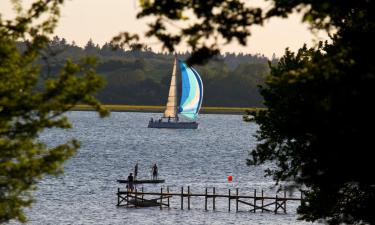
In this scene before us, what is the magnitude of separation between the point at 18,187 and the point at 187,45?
6.25 m

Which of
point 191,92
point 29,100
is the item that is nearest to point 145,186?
point 29,100

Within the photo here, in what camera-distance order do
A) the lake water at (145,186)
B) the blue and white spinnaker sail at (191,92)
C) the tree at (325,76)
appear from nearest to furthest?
the tree at (325,76) → the lake water at (145,186) → the blue and white spinnaker sail at (191,92)

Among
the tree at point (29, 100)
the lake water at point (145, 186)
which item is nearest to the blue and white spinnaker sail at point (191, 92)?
the lake water at point (145, 186)

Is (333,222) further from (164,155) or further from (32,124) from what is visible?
(164,155)

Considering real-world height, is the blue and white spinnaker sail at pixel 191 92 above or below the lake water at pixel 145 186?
above

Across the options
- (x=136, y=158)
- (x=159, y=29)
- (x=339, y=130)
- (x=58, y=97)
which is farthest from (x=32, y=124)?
(x=136, y=158)

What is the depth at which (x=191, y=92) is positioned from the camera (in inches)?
7559

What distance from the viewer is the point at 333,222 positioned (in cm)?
3431

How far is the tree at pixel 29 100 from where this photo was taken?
2161 cm

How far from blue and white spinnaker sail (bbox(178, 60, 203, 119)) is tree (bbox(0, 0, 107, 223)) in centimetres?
15840

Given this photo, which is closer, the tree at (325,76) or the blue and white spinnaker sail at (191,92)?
the tree at (325,76)

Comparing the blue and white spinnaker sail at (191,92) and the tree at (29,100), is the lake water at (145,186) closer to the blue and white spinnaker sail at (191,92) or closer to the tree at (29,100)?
the blue and white spinnaker sail at (191,92)

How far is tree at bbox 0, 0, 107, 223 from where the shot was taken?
21.6 metres

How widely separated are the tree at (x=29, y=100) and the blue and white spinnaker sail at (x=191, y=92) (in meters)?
158
